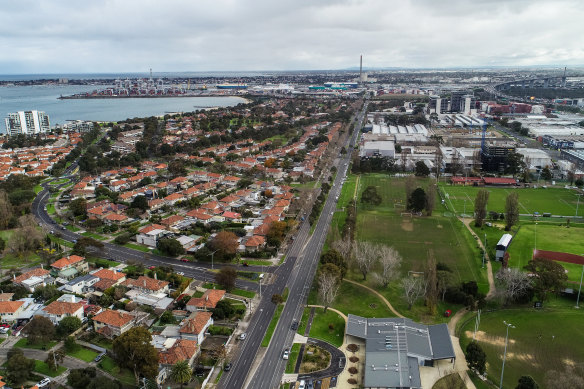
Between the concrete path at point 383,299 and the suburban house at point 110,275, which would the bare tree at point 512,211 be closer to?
the concrete path at point 383,299

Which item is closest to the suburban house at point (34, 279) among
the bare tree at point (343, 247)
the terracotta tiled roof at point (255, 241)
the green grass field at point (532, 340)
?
the terracotta tiled roof at point (255, 241)

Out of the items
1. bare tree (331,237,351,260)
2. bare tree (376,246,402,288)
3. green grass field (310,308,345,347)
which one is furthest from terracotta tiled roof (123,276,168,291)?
bare tree (376,246,402,288)

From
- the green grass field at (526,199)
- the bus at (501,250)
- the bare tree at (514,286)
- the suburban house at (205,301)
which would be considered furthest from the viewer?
the green grass field at (526,199)

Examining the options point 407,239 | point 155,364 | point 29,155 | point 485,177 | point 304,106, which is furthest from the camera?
point 304,106

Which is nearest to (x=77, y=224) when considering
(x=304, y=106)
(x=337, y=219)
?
(x=337, y=219)

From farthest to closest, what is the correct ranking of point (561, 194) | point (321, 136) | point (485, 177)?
point (321, 136), point (485, 177), point (561, 194)

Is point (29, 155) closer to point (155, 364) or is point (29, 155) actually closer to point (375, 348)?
point (155, 364)
